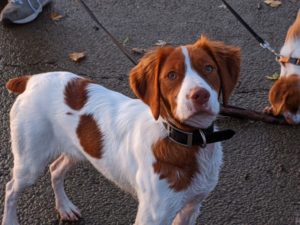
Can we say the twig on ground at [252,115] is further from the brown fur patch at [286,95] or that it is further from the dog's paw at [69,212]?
the dog's paw at [69,212]

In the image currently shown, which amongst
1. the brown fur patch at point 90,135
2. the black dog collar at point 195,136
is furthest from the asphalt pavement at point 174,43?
the black dog collar at point 195,136

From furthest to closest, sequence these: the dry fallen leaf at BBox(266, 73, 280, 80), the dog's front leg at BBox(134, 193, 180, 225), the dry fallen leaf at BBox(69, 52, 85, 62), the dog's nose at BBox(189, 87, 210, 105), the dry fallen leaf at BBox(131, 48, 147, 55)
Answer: the dry fallen leaf at BBox(131, 48, 147, 55) < the dry fallen leaf at BBox(69, 52, 85, 62) < the dry fallen leaf at BBox(266, 73, 280, 80) < the dog's front leg at BBox(134, 193, 180, 225) < the dog's nose at BBox(189, 87, 210, 105)

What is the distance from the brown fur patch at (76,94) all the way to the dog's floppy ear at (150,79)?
1.79 ft

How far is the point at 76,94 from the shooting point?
3463 mm

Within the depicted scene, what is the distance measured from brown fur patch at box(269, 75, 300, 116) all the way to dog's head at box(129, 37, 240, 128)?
1929mm

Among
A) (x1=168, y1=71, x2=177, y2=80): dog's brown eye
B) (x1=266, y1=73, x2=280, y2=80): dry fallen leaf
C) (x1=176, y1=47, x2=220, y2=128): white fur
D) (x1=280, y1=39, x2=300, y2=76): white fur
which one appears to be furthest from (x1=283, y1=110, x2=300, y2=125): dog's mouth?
(x1=168, y1=71, x2=177, y2=80): dog's brown eye

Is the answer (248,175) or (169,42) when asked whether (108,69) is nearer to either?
(169,42)

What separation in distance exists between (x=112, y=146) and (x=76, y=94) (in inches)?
15.6

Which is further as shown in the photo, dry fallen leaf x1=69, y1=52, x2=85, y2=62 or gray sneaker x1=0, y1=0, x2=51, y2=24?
gray sneaker x1=0, y1=0, x2=51, y2=24

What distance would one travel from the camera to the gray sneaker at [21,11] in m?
6.26

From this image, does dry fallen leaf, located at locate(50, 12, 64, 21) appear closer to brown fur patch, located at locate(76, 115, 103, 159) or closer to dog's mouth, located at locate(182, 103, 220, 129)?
brown fur patch, located at locate(76, 115, 103, 159)

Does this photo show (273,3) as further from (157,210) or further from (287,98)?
(157,210)

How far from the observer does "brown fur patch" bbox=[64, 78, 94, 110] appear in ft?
11.3

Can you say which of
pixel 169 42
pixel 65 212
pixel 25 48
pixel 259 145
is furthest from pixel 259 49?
pixel 65 212
